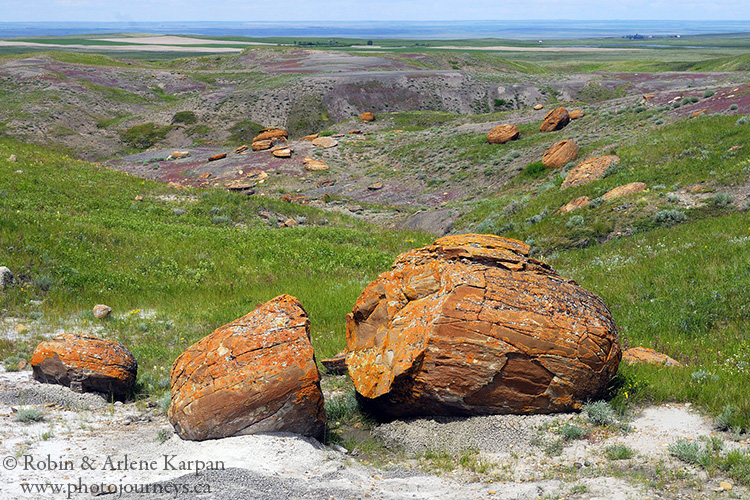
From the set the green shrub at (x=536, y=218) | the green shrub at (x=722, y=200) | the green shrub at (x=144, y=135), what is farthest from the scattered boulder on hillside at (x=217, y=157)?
the green shrub at (x=722, y=200)

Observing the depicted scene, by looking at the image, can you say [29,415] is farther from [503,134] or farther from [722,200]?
[503,134]

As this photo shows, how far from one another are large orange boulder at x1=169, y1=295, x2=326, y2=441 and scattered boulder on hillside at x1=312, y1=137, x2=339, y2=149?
159ft

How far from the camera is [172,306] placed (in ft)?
51.1

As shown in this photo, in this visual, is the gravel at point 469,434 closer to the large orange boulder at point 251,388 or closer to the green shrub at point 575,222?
the large orange boulder at point 251,388

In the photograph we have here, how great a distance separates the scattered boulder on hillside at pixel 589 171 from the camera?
97.3 feet

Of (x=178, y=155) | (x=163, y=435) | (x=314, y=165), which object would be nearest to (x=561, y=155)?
(x=314, y=165)

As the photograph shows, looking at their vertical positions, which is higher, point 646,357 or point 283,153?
point 283,153

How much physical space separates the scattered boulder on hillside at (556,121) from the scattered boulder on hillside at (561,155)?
8482 millimetres

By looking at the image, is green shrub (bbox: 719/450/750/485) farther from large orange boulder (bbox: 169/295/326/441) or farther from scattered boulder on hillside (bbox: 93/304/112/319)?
scattered boulder on hillside (bbox: 93/304/112/319)

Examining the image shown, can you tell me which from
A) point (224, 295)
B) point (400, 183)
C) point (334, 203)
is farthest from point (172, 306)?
point (400, 183)

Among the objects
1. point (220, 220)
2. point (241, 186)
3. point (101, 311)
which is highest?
Result: point (101, 311)

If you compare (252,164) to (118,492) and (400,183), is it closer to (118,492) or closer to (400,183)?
(400,183)

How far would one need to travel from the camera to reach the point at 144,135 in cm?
7269

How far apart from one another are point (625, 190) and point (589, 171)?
540 cm
